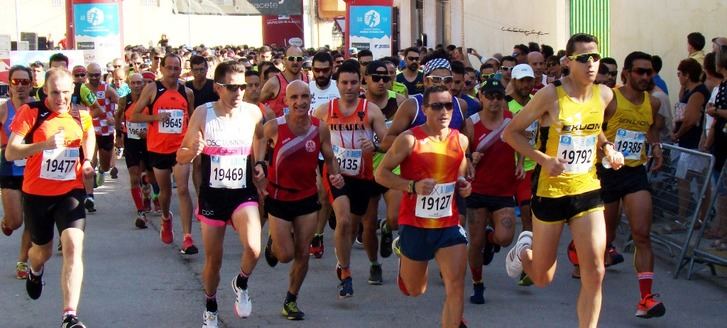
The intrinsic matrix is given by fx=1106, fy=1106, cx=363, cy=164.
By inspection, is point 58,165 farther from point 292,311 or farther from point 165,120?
point 165,120

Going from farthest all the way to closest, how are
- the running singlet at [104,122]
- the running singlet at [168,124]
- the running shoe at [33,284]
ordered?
the running singlet at [104,122] → the running singlet at [168,124] → the running shoe at [33,284]

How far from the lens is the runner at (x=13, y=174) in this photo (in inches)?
373

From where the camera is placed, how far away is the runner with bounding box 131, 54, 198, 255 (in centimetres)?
1140

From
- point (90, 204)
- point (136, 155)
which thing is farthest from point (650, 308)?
point (90, 204)

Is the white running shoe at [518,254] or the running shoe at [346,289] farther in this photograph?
the running shoe at [346,289]

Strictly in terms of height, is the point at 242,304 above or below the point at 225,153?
below

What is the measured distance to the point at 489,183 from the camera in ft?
27.9

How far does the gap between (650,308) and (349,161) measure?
2.67m

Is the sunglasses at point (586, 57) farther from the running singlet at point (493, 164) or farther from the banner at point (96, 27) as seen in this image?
the banner at point (96, 27)

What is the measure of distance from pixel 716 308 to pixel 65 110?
16.5 feet

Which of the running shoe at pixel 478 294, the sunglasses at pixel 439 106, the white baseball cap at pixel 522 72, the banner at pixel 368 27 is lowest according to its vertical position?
the running shoe at pixel 478 294

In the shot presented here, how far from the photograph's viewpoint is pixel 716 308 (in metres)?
8.30

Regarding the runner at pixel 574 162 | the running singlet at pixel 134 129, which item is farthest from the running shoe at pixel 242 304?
the running singlet at pixel 134 129

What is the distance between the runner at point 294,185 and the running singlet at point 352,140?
82 centimetres
